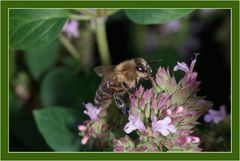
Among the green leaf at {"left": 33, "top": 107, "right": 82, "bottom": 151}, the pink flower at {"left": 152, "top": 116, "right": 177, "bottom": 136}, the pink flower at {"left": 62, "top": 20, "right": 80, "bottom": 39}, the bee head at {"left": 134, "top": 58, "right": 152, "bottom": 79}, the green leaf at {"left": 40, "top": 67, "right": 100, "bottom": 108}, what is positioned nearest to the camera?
the pink flower at {"left": 152, "top": 116, "right": 177, "bottom": 136}

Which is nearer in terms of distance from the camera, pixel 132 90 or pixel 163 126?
pixel 163 126

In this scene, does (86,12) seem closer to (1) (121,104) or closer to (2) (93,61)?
(1) (121,104)

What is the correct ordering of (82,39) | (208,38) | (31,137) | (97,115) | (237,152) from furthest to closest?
(208,38) → (82,39) → (31,137) → (97,115) → (237,152)

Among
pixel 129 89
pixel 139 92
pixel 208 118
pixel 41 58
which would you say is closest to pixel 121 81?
pixel 129 89

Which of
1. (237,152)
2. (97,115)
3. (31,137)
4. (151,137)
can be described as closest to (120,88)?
(97,115)

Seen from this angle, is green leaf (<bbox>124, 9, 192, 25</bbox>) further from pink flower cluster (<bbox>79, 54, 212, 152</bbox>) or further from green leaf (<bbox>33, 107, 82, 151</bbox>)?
green leaf (<bbox>33, 107, 82, 151</bbox>)

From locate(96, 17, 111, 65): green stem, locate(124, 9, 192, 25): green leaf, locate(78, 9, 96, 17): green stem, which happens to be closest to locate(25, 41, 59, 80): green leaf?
locate(96, 17, 111, 65): green stem
